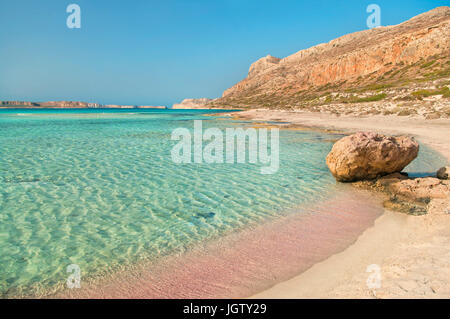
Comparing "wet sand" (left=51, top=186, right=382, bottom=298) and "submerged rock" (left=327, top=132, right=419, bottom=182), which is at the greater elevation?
"submerged rock" (left=327, top=132, right=419, bottom=182)

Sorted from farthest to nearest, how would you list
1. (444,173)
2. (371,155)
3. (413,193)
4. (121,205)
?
(371,155)
(444,173)
(413,193)
(121,205)

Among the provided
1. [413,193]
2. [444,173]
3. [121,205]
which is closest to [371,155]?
[413,193]

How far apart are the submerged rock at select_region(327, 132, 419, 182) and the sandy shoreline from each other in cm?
220

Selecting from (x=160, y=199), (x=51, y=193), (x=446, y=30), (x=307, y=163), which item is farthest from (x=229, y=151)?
(x=446, y=30)

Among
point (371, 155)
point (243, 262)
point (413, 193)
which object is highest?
point (371, 155)

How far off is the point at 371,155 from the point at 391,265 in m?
4.59

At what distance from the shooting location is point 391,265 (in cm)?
374

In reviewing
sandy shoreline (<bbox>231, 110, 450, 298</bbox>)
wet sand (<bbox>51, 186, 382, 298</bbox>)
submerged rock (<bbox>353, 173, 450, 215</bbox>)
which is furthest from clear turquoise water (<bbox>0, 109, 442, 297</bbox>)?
sandy shoreline (<bbox>231, 110, 450, 298</bbox>)

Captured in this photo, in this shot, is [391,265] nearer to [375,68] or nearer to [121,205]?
[121,205]

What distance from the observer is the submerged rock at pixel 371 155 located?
25.2ft

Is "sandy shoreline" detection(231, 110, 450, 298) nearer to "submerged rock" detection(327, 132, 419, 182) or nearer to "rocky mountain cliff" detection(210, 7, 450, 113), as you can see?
"submerged rock" detection(327, 132, 419, 182)

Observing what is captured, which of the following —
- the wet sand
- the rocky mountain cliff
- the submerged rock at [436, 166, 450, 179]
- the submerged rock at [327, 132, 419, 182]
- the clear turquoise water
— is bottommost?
the wet sand

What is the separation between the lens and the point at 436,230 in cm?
479

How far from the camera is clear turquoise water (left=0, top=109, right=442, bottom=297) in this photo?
4328mm
